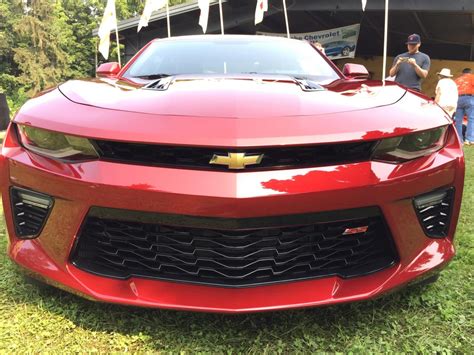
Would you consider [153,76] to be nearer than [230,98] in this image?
No

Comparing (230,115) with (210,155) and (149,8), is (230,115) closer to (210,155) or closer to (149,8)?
(210,155)

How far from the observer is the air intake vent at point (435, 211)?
1.58 meters

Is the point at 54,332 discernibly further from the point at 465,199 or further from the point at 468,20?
the point at 468,20

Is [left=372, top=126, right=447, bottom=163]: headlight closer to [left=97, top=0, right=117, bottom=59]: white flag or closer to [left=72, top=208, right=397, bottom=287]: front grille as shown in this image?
[left=72, top=208, right=397, bottom=287]: front grille

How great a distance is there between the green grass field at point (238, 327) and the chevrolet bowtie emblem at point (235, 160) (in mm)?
644

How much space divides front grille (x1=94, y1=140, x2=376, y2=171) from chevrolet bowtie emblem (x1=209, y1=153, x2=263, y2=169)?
13 millimetres

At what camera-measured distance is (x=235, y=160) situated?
1.38 meters

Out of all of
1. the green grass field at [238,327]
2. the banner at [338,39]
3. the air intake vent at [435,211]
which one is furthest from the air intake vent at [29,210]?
the banner at [338,39]

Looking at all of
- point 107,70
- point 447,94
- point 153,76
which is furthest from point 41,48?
point 153,76

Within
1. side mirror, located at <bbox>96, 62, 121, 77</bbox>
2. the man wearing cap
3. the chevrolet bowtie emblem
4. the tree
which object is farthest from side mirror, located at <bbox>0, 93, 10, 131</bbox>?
the tree

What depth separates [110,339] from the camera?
1.56 m

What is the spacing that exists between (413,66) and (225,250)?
18.5ft

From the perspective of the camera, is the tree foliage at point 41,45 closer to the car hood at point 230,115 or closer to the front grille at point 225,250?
the car hood at point 230,115

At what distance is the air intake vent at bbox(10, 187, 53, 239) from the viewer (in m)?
1.53
